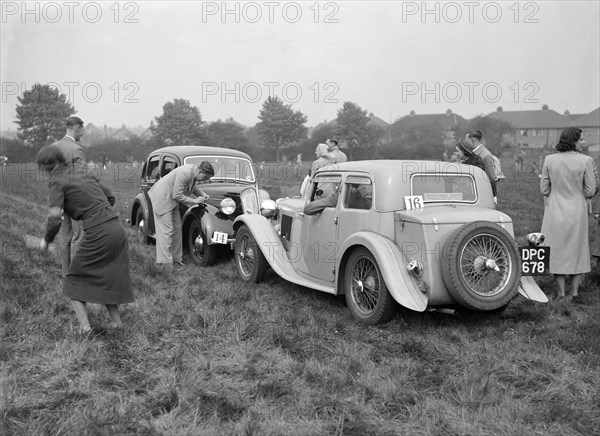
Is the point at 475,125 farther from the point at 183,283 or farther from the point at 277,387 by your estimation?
the point at 277,387

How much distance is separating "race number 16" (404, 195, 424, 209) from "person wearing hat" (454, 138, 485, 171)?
2237 mm

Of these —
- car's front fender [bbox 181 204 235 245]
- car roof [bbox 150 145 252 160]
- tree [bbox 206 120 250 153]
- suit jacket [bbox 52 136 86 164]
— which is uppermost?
tree [bbox 206 120 250 153]

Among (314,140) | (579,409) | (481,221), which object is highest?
(314,140)

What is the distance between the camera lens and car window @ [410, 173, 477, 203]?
6.02m

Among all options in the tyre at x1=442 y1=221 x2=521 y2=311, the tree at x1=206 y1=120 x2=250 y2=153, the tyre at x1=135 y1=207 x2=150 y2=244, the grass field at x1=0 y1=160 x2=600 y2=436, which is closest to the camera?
the grass field at x1=0 y1=160 x2=600 y2=436

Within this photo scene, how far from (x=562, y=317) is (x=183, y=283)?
4.51m

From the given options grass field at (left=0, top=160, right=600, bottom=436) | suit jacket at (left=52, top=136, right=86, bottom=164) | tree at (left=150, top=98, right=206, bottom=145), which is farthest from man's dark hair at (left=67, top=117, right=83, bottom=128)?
tree at (left=150, top=98, right=206, bottom=145)

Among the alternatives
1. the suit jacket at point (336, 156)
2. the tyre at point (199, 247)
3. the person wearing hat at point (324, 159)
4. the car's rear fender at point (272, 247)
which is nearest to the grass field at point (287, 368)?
the car's rear fender at point (272, 247)

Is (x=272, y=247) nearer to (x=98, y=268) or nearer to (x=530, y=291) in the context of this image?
(x=98, y=268)

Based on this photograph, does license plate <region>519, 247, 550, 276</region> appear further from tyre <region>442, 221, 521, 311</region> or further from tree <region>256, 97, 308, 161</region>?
tree <region>256, 97, 308, 161</region>

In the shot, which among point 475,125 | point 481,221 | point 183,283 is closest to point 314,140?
point 475,125

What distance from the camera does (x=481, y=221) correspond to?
538 centimetres

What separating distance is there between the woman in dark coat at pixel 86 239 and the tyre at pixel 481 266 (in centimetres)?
289

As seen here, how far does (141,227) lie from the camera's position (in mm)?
11047
